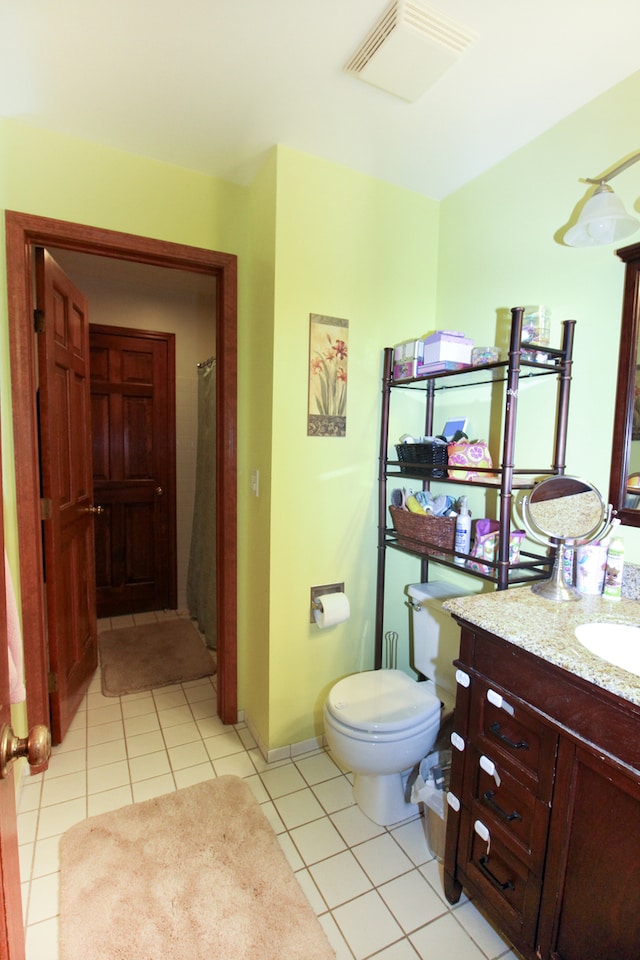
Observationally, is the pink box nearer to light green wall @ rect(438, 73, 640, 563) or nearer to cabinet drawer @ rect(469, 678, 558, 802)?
light green wall @ rect(438, 73, 640, 563)

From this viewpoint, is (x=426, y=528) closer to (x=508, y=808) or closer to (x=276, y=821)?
(x=508, y=808)

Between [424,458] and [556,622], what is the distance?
83 cm

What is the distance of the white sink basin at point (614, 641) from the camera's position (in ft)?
3.93

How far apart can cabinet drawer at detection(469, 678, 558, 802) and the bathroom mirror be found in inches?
27.0

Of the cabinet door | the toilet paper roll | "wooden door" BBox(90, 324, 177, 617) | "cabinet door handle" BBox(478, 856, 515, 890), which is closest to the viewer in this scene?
the cabinet door

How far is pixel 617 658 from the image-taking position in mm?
Answer: 1209

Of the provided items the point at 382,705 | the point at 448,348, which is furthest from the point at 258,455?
the point at 382,705

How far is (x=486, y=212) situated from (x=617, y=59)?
0.60 metres

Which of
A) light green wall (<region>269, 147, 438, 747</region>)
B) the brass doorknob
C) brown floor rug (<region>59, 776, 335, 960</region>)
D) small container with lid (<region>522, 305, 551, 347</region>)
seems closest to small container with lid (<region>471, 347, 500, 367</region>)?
small container with lid (<region>522, 305, 551, 347</region>)

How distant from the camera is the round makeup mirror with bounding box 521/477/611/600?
1.39 meters

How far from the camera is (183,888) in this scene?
1.43m

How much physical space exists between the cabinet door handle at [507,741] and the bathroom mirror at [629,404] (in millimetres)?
725

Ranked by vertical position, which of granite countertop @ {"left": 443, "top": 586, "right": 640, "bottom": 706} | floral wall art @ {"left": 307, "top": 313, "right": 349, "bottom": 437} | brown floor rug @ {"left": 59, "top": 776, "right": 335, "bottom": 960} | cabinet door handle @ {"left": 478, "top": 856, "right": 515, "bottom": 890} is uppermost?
floral wall art @ {"left": 307, "top": 313, "right": 349, "bottom": 437}

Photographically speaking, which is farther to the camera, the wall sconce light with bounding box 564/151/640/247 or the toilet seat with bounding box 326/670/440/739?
the toilet seat with bounding box 326/670/440/739
